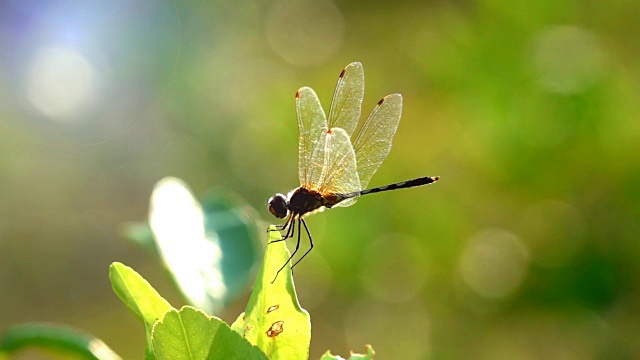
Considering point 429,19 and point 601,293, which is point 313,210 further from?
point 429,19

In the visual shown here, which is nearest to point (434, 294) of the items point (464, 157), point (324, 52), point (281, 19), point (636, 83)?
point (464, 157)

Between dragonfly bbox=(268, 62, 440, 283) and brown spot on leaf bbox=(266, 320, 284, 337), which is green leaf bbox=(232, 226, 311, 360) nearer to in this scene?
brown spot on leaf bbox=(266, 320, 284, 337)

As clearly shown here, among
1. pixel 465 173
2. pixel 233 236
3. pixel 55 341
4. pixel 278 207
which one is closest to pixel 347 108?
pixel 278 207

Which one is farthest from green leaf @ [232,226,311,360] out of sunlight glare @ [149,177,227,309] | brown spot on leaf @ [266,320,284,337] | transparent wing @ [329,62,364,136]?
transparent wing @ [329,62,364,136]

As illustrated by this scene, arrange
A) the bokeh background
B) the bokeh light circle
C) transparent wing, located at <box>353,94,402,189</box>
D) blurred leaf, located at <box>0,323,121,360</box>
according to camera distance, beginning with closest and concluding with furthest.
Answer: blurred leaf, located at <box>0,323,121,360</box>
transparent wing, located at <box>353,94,402,189</box>
the bokeh background
the bokeh light circle

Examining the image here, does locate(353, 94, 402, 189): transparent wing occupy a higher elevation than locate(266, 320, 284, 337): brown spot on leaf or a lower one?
higher

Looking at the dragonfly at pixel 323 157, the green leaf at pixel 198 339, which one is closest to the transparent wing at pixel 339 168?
→ the dragonfly at pixel 323 157

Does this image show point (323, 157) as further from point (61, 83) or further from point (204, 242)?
point (61, 83)
